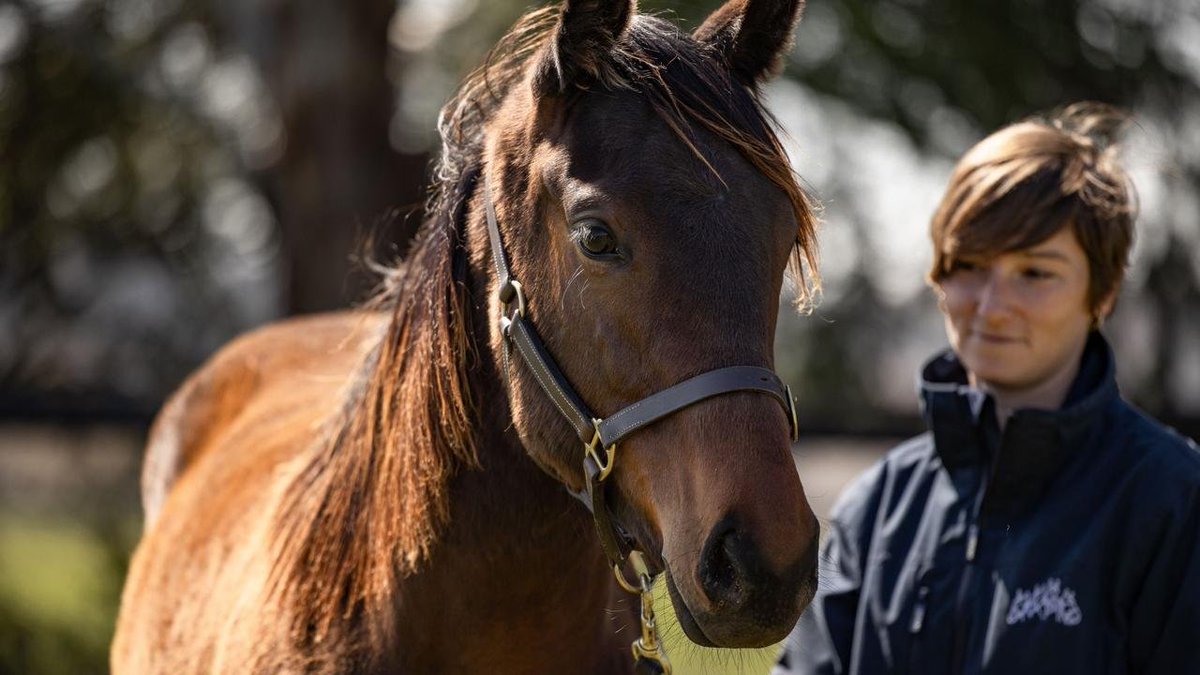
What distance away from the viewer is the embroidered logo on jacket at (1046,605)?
7.68 ft

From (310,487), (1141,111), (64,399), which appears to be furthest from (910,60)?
(64,399)

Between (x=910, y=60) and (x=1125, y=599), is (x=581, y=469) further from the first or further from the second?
(x=910, y=60)

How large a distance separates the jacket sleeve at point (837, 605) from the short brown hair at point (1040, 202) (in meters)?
0.62

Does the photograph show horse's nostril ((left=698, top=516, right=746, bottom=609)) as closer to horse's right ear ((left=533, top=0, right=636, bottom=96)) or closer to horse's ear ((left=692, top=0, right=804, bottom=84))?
horse's right ear ((left=533, top=0, right=636, bottom=96))

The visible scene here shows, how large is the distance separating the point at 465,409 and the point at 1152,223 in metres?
5.36

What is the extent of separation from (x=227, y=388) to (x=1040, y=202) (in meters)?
2.86

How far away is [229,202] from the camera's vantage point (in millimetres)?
8734

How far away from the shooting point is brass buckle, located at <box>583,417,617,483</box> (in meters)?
1.82

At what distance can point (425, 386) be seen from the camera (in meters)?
2.16

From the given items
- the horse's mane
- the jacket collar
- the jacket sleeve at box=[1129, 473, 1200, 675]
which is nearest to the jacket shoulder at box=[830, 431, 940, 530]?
the jacket collar

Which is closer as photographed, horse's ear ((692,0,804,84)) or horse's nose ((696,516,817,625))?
horse's nose ((696,516,817,625))

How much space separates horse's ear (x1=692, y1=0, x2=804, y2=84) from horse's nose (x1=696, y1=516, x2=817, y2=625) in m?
0.96

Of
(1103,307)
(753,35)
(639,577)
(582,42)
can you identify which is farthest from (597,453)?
(1103,307)

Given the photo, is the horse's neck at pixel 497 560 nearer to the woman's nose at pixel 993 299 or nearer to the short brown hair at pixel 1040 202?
the woman's nose at pixel 993 299
